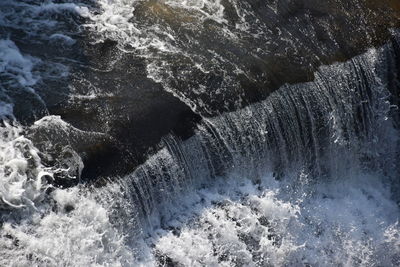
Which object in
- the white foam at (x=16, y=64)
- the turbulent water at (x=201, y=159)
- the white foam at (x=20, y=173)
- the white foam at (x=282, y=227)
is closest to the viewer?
the white foam at (x=20, y=173)

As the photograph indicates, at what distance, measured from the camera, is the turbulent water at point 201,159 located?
8.46 m

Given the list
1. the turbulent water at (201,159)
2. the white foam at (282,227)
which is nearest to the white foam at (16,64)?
the turbulent water at (201,159)

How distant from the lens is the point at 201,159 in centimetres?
976

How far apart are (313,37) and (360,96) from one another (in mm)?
1661

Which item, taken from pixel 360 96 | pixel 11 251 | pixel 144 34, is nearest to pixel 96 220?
pixel 11 251

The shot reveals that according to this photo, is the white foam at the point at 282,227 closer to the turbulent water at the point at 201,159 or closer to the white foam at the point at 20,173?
the turbulent water at the point at 201,159

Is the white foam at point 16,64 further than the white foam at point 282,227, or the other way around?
the white foam at point 16,64

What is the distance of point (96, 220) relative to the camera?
849 centimetres

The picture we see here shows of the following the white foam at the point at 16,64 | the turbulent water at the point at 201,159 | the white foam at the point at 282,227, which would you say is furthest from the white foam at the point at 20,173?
the white foam at the point at 282,227

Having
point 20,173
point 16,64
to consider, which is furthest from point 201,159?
point 16,64

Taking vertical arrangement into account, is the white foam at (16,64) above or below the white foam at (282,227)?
above

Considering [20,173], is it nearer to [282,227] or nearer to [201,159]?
[201,159]

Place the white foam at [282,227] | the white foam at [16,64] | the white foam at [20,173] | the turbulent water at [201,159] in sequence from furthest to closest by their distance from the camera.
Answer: the white foam at [16,64]
the white foam at [282,227]
the turbulent water at [201,159]
the white foam at [20,173]

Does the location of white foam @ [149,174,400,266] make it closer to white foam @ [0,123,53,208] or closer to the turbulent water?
the turbulent water
